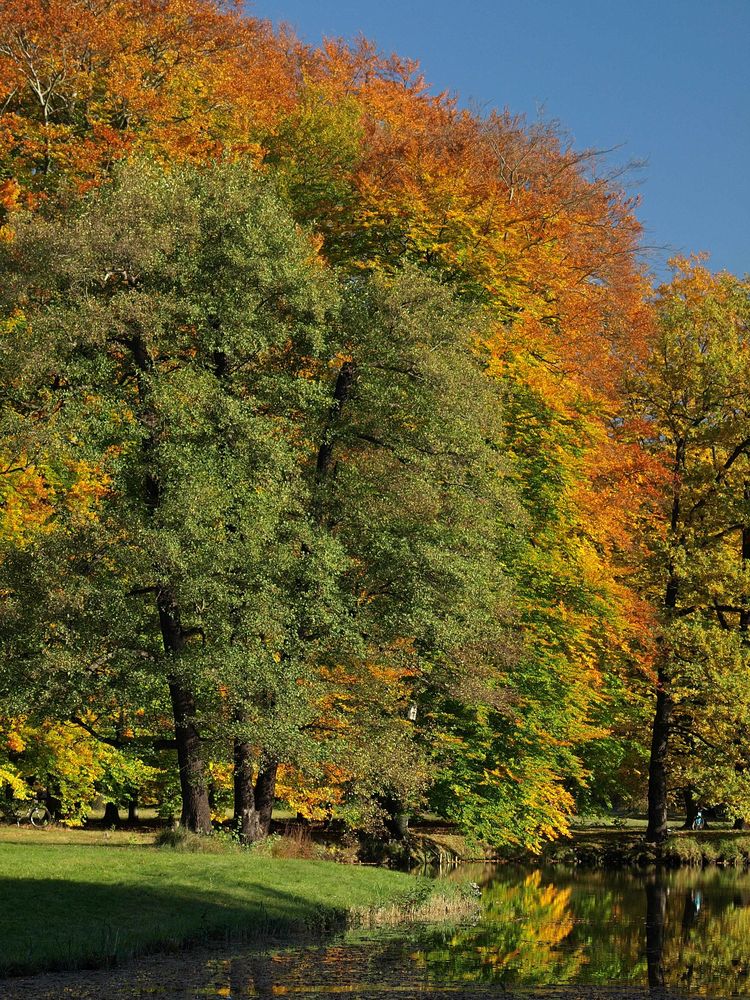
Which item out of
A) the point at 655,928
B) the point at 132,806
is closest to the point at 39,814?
the point at 132,806

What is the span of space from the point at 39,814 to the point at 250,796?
13.3 m

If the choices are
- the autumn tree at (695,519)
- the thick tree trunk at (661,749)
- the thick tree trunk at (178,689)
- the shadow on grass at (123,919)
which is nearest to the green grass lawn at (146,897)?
the shadow on grass at (123,919)

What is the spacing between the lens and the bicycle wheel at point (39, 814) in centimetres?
3941

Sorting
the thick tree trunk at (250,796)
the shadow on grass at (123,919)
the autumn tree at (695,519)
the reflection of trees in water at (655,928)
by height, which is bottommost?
the reflection of trees in water at (655,928)

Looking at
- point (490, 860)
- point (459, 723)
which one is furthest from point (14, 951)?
point (490, 860)

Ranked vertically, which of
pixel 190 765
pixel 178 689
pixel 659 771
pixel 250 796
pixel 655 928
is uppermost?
pixel 178 689

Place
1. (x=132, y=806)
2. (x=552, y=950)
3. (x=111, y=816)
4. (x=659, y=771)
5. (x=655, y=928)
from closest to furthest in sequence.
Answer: (x=552, y=950) < (x=655, y=928) < (x=111, y=816) < (x=132, y=806) < (x=659, y=771)

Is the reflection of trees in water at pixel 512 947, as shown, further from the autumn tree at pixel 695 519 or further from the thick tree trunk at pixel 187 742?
the autumn tree at pixel 695 519

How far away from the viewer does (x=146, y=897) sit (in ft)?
68.3

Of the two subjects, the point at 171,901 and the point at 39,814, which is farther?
the point at 39,814

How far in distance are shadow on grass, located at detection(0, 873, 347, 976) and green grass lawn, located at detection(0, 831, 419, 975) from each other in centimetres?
2

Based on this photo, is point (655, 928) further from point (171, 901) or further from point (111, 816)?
point (111, 816)

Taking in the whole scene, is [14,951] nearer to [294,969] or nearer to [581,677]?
[294,969]

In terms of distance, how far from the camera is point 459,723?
117 ft
